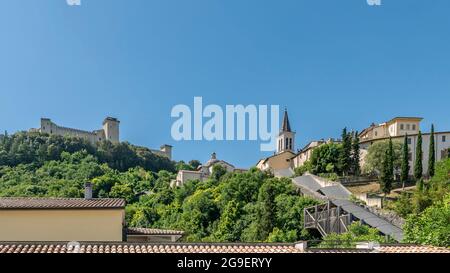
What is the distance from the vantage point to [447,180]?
4181 cm

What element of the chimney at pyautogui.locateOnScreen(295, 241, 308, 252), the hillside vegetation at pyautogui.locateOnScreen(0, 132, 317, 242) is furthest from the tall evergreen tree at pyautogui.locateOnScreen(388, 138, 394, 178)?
the chimney at pyautogui.locateOnScreen(295, 241, 308, 252)

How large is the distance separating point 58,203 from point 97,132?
10353cm

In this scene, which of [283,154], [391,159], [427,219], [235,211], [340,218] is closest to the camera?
[427,219]

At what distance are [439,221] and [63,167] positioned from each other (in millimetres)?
74045

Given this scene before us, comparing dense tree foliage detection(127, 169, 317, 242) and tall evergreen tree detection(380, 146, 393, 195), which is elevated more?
tall evergreen tree detection(380, 146, 393, 195)

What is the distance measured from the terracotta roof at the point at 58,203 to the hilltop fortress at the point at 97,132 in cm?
9370

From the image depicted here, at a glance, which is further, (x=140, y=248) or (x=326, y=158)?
(x=326, y=158)

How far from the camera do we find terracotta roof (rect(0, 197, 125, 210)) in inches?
608

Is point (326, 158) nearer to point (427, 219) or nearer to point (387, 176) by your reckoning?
point (387, 176)

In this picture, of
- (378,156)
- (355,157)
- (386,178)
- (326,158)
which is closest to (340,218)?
(386,178)

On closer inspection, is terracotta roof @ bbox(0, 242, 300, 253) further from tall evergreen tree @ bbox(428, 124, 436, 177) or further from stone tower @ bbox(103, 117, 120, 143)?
stone tower @ bbox(103, 117, 120, 143)

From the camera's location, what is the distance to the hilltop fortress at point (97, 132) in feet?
359

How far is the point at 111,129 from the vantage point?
4660 inches
